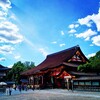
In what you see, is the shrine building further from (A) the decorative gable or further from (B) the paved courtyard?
(B) the paved courtyard

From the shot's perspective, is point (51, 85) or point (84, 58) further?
point (84, 58)

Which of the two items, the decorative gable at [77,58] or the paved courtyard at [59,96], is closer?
the paved courtyard at [59,96]

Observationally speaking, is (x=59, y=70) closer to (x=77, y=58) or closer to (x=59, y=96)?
(x=77, y=58)

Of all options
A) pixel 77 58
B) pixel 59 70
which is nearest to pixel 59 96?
pixel 59 70

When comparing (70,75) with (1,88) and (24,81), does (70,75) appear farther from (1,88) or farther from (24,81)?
(24,81)

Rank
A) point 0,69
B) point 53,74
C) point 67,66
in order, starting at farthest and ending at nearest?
point 53,74, point 67,66, point 0,69

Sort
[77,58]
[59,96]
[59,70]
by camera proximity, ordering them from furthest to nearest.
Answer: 1. [77,58]
2. [59,70]
3. [59,96]

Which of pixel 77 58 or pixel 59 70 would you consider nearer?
pixel 59 70

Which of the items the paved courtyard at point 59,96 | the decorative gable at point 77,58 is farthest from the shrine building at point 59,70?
the paved courtyard at point 59,96

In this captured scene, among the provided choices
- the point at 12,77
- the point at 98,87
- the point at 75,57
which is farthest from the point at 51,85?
the point at 12,77

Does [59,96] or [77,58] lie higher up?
[77,58]

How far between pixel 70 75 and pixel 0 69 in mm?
15224

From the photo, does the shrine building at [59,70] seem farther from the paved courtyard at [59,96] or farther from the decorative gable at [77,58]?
the paved courtyard at [59,96]

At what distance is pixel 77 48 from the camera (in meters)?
60.7
